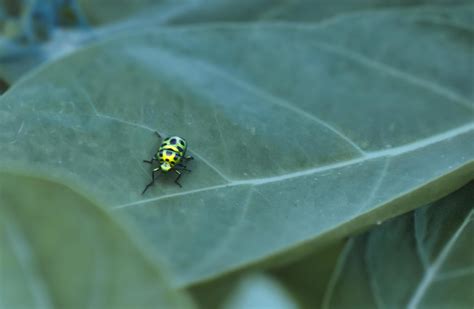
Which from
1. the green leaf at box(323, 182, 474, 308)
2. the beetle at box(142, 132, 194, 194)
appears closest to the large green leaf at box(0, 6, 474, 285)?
the beetle at box(142, 132, 194, 194)

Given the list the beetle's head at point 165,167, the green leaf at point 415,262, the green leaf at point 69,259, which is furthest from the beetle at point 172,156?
the green leaf at point 415,262

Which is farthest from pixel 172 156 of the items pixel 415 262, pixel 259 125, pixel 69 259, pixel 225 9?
pixel 225 9

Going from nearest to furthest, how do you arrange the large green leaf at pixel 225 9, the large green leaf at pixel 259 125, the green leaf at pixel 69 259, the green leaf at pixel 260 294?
the green leaf at pixel 69 259
the large green leaf at pixel 259 125
the green leaf at pixel 260 294
the large green leaf at pixel 225 9

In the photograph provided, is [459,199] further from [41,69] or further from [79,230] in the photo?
[41,69]

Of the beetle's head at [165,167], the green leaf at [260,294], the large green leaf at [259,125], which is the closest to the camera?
the large green leaf at [259,125]

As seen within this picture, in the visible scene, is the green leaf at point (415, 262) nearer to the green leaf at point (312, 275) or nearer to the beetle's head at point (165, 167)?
the green leaf at point (312, 275)

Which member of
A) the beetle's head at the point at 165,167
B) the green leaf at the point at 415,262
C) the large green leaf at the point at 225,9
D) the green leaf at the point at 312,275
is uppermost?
the large green leaf at the point at 225,9
